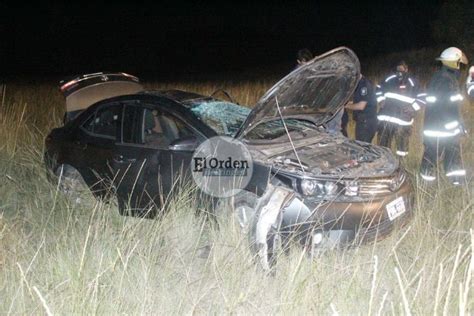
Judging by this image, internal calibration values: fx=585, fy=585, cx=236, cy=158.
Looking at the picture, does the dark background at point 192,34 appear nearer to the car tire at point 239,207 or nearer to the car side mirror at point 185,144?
the car side mirror at point 185,144

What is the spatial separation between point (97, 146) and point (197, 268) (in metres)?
2.00

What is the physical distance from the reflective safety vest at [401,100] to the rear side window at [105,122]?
3831 millimetres

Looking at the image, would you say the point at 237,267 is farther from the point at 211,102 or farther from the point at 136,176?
the point at 211,102

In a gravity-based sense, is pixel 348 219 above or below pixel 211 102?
below

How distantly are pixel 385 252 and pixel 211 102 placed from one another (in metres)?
2.35

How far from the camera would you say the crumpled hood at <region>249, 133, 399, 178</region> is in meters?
4.76

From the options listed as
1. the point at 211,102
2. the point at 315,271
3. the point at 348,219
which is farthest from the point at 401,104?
the point at 315,271

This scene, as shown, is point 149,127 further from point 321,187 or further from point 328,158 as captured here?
point 321,187

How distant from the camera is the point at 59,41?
25.3 metres

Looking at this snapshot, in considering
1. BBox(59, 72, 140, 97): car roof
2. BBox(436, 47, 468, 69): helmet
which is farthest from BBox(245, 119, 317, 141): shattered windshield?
BBox(59, 72, 140, 97): car roof

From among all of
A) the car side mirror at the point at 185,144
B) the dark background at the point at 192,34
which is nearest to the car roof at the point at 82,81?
the car side mirror at the point at 185,144

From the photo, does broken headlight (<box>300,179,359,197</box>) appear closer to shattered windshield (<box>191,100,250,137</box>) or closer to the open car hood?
the open car hood

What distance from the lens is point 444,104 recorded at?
21.4ft

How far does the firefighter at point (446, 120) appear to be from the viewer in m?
6.45
